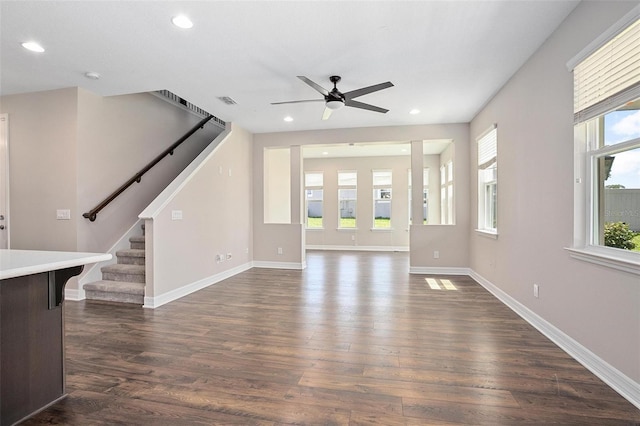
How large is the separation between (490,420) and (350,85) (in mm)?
3641

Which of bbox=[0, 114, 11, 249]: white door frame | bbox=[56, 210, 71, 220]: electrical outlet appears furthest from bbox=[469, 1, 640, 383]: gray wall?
bbox=[0, 114, 11, 249]: white door frame

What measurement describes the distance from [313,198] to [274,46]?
7372mm

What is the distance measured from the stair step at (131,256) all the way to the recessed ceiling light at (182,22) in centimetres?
319

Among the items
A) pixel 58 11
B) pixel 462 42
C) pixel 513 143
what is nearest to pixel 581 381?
pixel 513 143

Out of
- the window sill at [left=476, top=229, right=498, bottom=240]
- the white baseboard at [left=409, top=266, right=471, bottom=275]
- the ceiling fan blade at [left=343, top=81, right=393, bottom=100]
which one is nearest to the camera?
the ceiling fan blade at [left=343, top=81, right=393, bottom=100]

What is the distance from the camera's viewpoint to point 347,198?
32.9 ft

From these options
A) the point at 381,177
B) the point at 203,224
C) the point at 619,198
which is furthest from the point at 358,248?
the point at 619,198

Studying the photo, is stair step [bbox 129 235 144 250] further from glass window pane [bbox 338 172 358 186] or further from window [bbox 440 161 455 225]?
window [bbox 440 161 455 225]

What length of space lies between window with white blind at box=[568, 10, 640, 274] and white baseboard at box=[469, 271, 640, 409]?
2.30ft

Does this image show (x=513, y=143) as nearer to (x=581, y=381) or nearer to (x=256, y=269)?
(x=581, y=381)

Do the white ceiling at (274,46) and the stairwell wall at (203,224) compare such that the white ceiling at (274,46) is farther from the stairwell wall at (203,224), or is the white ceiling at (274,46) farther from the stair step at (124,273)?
the stair step at (124,273)

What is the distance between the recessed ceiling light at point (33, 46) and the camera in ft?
9.64

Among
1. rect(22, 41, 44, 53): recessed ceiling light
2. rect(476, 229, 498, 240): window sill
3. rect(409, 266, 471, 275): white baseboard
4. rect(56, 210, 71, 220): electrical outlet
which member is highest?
rect(22, 41, 44, 53): recessed ceiling light

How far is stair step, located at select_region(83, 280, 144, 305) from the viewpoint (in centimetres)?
399
